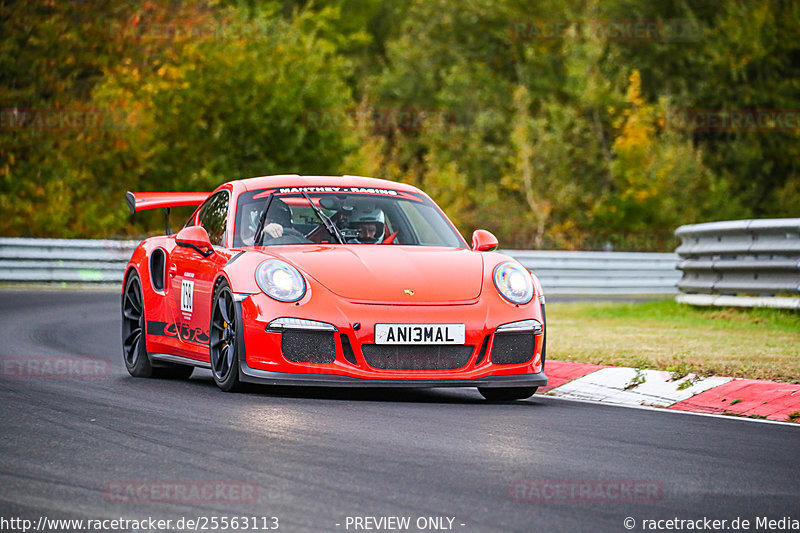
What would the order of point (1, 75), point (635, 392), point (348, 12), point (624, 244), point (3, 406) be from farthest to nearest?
1. point (348, 12)
2. point (624, 244)
3. point (1, 75)
4. point (635, 392)
5. point (3, 406)

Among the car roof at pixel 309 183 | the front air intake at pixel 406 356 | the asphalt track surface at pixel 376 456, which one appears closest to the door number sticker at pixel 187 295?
the asphalt track surface at pixel 376 456

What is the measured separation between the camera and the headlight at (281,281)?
8133mm

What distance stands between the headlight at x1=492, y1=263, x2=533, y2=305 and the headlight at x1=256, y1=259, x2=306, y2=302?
124cm

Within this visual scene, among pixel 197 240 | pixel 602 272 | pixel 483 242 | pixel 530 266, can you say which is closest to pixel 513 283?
pixel 483 242

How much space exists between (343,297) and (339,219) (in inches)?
51.2

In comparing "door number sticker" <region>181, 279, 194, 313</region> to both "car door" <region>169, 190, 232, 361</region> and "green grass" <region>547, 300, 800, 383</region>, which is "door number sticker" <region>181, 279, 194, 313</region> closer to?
"car door" <region>169, 190, 232, 361</region>

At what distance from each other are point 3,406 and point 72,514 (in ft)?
10.2

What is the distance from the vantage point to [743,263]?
1498 cm

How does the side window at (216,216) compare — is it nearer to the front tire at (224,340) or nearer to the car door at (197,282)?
the car door at (197,282)

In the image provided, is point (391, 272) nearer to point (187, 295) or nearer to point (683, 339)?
point (187, 295)

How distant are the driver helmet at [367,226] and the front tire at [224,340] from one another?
1070mm

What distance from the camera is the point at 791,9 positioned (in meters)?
50.1

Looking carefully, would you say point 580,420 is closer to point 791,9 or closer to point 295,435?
point 295,435

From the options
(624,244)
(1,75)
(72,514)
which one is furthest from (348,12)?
(72,514)
